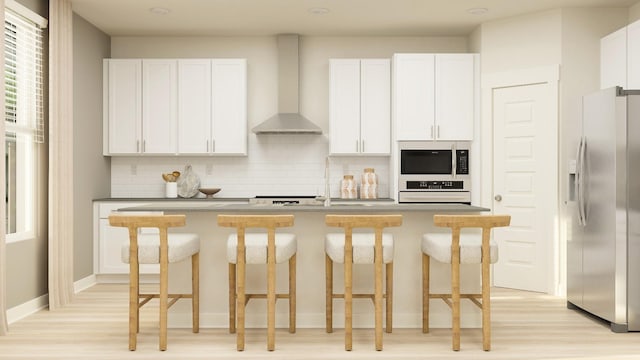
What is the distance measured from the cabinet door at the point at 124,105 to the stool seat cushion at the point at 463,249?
3891 millimetres

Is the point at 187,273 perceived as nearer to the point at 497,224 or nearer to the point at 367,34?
the point at 497,224

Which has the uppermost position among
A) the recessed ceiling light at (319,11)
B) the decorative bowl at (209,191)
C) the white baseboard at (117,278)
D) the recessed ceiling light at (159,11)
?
the recessed ceiling light at (319,11)

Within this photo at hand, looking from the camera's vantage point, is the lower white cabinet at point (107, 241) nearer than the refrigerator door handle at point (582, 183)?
No

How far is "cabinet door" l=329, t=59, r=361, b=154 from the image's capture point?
20.7 ft

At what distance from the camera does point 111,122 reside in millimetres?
6301

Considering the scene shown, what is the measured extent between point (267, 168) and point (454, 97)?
7.60 feet

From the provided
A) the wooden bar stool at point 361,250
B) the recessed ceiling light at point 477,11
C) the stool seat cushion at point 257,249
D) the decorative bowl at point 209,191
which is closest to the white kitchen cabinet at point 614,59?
the recessed ceiling light at point 477,11

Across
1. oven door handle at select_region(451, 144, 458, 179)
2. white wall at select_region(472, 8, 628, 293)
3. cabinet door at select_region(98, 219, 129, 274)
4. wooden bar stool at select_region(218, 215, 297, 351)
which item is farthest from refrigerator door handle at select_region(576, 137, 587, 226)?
cabinet door at select_region(98, 219, 129, 274)

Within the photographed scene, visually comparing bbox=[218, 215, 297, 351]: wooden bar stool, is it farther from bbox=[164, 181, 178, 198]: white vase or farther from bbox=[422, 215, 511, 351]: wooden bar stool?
bbox=[164, 181, 178, 198]: white vase

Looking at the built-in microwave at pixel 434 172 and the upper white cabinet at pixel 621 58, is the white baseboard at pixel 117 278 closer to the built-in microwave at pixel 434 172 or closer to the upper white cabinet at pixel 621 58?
the built-in microwave at pixel 434 172

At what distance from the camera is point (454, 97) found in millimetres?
6121

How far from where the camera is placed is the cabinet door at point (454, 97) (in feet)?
20.0

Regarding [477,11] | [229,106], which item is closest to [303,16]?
[229,106]

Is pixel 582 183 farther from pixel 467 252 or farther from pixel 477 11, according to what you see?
pixel 477 11
